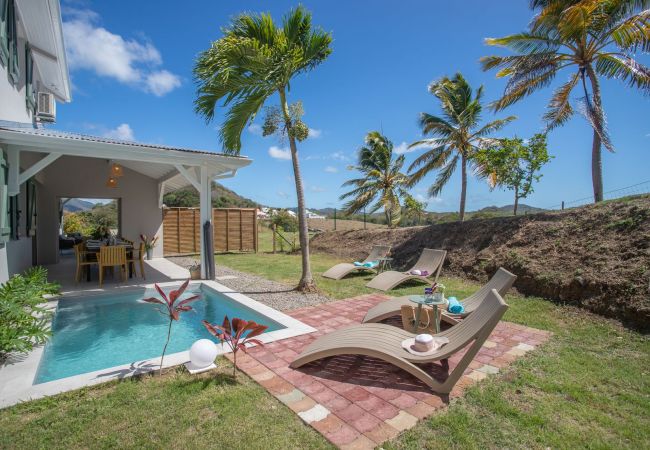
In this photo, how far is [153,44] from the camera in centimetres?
1126

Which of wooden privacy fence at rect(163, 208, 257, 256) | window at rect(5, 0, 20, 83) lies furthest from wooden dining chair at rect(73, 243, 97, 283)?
wooden privacy fence at rect(163, 208, 257, 256)

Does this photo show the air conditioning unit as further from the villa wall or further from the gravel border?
the gravel border

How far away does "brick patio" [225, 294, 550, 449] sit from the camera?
2979 mm

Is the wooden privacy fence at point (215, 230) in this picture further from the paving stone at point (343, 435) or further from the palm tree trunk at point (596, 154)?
the paving stone at point (343, 435)

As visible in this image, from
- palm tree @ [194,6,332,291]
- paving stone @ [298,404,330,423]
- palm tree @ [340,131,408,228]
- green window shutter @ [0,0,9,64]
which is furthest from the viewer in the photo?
palm tree @ [340,131,408,228]

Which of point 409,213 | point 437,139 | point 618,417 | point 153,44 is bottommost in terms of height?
point 618,417

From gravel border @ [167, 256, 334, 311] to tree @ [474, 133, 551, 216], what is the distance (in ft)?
29.4


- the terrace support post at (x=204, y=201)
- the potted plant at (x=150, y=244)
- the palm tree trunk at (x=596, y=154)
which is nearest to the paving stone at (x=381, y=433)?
the terrace support post at (x=204, y=201)

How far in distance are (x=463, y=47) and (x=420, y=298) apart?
10.5 meters

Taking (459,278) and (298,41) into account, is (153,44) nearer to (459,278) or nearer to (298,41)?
(298,41)

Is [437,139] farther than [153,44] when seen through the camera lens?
Yes

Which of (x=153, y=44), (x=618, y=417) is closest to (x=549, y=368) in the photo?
(x=618, y=417)

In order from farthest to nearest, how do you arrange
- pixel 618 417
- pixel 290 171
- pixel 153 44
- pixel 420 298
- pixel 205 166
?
pixel 153 44 < pixel 205 166 < pixel 290 171 < pixel 420 298 < pixel 618 417

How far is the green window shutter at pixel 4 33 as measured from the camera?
19.6 feet
